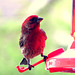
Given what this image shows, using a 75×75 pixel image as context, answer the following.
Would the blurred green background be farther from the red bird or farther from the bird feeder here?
the bird feeder

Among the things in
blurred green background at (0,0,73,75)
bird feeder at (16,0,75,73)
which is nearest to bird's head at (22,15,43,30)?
bird feeder at (16,0,75,73)

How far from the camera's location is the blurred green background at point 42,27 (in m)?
5.72

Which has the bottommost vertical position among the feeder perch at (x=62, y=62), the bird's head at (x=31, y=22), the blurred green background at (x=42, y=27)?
the blurred green background at (x=42, y=27)

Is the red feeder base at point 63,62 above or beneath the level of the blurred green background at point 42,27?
above

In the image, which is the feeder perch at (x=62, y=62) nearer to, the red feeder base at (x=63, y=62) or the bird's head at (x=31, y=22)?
the red feeder base at (x=63, y=62)

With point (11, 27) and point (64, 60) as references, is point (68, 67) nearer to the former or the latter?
point (64, 60)

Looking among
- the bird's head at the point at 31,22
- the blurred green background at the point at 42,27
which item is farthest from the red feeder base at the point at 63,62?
the blurred green background at the point at 42,27

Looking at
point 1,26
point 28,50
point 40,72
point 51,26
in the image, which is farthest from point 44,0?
point 28,50

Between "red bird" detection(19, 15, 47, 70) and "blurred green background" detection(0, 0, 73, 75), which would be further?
"blurred green background" detection(0, 0, 73, 75)

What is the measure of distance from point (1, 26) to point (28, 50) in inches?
115

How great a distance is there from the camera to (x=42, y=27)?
6172 mm

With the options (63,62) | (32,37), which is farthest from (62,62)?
(32,37)

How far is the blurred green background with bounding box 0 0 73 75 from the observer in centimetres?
572

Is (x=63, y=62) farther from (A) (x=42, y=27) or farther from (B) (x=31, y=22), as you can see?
(A) (x=42, y=27)
